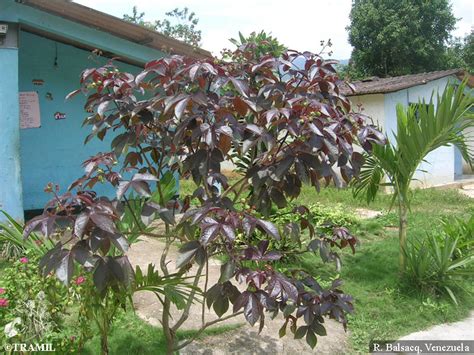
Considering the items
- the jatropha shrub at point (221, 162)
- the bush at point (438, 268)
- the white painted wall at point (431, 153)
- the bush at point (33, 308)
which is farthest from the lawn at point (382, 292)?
the white painted wall at point (431, 153)

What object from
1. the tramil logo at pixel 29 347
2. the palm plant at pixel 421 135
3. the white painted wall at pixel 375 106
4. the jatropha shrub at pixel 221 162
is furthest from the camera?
the white painted wall at pixel 375 106

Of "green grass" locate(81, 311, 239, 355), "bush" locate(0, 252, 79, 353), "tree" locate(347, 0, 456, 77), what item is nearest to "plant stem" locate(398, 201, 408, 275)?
"green grass" locate(81, 311, 239, 355)

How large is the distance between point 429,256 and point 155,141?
307cm

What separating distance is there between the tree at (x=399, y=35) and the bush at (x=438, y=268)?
14970 mm

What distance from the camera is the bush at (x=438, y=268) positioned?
13.9 feet

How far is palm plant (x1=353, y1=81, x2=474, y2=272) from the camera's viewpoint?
404 centimetres

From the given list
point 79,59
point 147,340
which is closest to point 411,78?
point 79,59

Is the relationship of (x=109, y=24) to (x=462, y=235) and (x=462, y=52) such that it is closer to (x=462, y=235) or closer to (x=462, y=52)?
(x=462, y=235)

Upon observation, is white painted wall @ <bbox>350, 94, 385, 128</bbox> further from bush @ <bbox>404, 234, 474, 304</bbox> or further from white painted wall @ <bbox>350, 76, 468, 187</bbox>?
bush @ <bbox>404, 234, 474, 304</bbox>

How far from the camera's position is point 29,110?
6520 mm

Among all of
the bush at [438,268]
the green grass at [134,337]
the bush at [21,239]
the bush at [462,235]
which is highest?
the bush at [21,239]

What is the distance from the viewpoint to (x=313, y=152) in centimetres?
200

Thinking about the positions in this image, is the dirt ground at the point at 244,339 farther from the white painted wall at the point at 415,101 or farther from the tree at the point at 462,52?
the tree at the point at 462,52

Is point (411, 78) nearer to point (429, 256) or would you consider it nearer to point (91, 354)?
point (429, 256)
